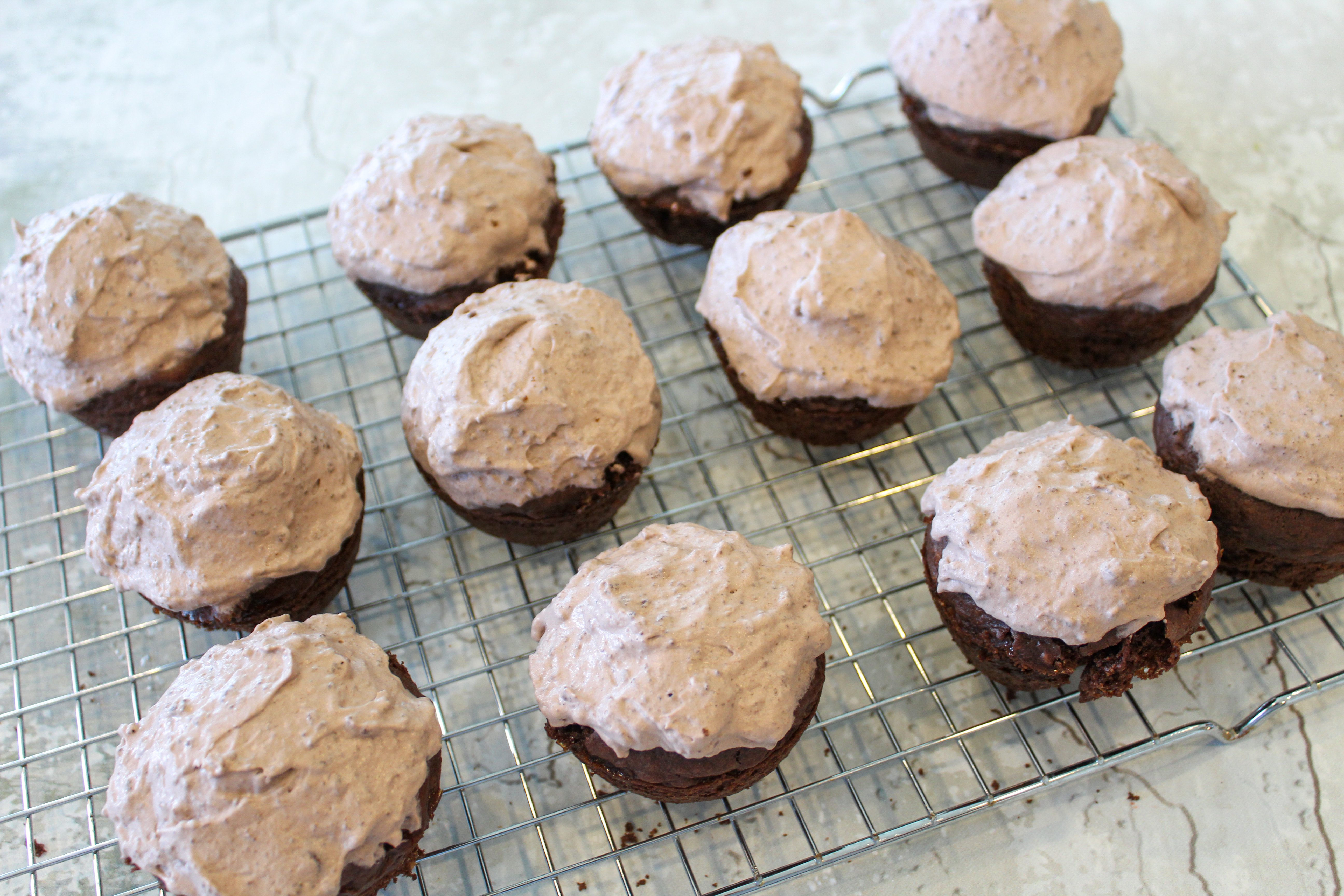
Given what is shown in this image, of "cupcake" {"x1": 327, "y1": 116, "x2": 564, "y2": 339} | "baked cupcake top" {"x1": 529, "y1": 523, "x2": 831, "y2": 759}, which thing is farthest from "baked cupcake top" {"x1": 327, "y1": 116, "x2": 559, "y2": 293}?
"baked cupcake top" {"x1": 529, "y1": 523, "x2": 831, "y2": 759}

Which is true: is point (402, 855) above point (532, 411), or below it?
below

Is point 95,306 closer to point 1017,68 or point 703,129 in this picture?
point 703,129

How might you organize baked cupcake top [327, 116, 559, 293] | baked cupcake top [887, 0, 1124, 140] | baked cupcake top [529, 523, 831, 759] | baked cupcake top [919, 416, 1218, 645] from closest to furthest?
1. baked cupcake top [529, 523, 831, 759]
2. baked cupcake top [919, 416, 1218, 645]
3. baked cupcake top [327, 116, 559, 293]
4. baked cupcake top [887, 0, 1124, 140]

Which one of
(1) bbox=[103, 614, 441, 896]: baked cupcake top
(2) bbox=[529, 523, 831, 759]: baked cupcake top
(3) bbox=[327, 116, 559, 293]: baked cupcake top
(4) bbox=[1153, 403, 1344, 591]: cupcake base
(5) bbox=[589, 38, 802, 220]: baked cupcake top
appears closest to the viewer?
(1) bbox=[103, 614, 441, 896]: baked cupcake top

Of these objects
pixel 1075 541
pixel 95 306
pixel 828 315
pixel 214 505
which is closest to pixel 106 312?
pixel 95 306

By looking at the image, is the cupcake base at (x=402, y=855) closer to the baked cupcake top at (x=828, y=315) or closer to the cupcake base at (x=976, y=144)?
the baked cupcake top at (x=828, y=315)

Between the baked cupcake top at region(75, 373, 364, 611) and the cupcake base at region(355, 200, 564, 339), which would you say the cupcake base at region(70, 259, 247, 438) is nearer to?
the baked cupcake top at region(75, 373, 364, 611)
